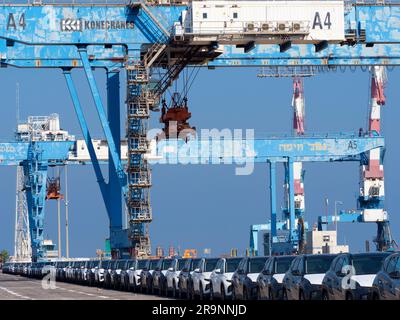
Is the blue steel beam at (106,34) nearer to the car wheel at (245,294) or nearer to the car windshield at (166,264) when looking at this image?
the car windshield at (166,264)

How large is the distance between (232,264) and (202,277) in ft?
3.47

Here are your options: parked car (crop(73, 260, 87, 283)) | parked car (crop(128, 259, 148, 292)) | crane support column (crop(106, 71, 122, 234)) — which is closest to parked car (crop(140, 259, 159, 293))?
parked car (crop(128, 259, 148, 292))

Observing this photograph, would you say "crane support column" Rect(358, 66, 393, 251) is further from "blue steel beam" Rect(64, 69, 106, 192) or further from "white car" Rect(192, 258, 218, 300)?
"white car" Rect(192, 258, 218, 300)

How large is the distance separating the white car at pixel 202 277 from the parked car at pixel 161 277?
317 cm

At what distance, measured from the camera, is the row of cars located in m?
24.3

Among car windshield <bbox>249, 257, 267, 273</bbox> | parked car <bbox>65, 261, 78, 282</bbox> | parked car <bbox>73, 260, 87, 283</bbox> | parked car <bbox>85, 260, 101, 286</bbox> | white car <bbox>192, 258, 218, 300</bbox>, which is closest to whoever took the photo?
car windshield <bbox>249, 257, 267, 273</bbox>

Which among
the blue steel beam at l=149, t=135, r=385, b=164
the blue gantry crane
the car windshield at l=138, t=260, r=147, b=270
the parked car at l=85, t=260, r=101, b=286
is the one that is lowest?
the parked car at l=85, t=260, r=101, b=286

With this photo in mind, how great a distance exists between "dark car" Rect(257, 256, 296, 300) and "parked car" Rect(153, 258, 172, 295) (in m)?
8.39

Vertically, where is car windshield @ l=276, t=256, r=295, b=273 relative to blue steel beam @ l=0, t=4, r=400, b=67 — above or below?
below

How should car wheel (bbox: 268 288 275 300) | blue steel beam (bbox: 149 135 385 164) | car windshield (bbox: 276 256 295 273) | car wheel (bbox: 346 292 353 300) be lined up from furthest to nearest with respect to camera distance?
blue steel beam (bbox: 149 135 385 164), car windshield (bbox: 276 256 295 273), car wheel (bbox: 268 288 275 300), car wheel (bbox: 346 292 353 300)

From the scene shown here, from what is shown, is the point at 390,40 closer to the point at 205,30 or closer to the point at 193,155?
the point at 205,30

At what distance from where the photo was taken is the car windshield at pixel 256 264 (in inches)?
1238
